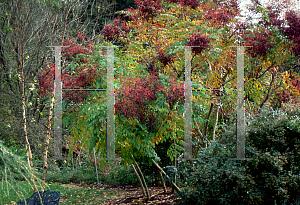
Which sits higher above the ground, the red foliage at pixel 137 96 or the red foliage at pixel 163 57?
the red foliage at pixel 163 57

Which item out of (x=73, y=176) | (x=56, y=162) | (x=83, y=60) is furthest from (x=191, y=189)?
(x=56, y=162)

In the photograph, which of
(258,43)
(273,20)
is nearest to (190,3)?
(258,43)

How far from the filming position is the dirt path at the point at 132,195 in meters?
5.34

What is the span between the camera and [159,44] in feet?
15.6

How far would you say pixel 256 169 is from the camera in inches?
150

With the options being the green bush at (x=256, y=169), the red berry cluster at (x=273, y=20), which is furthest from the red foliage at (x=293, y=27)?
the green bush at (x=256, y=169)

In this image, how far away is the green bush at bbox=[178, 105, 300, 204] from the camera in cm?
353

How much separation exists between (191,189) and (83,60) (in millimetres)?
2605

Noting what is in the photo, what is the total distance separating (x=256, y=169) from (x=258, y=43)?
78.1 inches

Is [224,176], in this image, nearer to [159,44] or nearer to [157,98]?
[157,98]

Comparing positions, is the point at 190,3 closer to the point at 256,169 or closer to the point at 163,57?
the point at 163,57

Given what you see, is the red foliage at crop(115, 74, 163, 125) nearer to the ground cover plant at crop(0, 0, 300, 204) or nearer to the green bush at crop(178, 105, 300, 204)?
the ground cover plant at crop(0, 0, 300, 204)

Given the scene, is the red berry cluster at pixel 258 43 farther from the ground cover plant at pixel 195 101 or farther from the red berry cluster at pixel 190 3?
the red berry cluster at pixel 190 3

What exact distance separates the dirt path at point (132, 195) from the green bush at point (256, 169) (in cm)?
121
